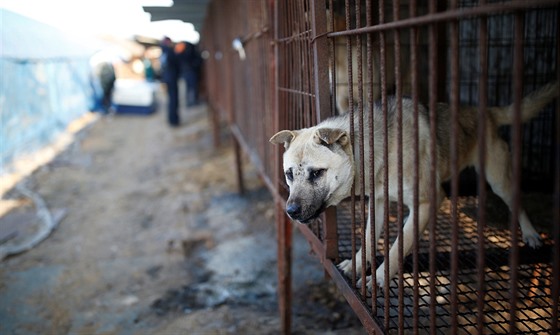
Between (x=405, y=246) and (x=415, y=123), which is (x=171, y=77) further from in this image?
(x=415, y=123)

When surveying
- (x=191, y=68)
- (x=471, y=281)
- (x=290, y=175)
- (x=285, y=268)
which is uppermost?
(x=191, y=68)

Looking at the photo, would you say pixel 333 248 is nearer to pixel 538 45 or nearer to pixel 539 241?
pixel 539 241

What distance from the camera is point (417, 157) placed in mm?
1820

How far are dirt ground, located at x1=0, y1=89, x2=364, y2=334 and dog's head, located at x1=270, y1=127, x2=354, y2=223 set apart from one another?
953 millimetres

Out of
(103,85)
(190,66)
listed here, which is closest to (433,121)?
(190,66)

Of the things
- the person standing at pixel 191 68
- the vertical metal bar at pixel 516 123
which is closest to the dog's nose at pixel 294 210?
the vertical metal bar at pixel 516 123

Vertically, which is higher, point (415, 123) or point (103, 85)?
point (103, 85)

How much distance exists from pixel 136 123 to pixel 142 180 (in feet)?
22.9

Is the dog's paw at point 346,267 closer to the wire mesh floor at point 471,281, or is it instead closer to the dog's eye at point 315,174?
the wire mesh floor at point 471,281

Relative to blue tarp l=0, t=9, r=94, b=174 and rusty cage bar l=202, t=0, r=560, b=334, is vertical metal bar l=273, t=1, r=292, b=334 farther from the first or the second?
blue tarp l=0, t=9, r=94, b=174

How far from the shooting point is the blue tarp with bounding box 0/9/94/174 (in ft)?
30.9

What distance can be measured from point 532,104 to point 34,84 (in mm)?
11715

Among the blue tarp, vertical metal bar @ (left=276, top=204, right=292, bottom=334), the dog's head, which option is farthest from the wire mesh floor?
the blue tarp

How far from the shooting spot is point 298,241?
5902mm
